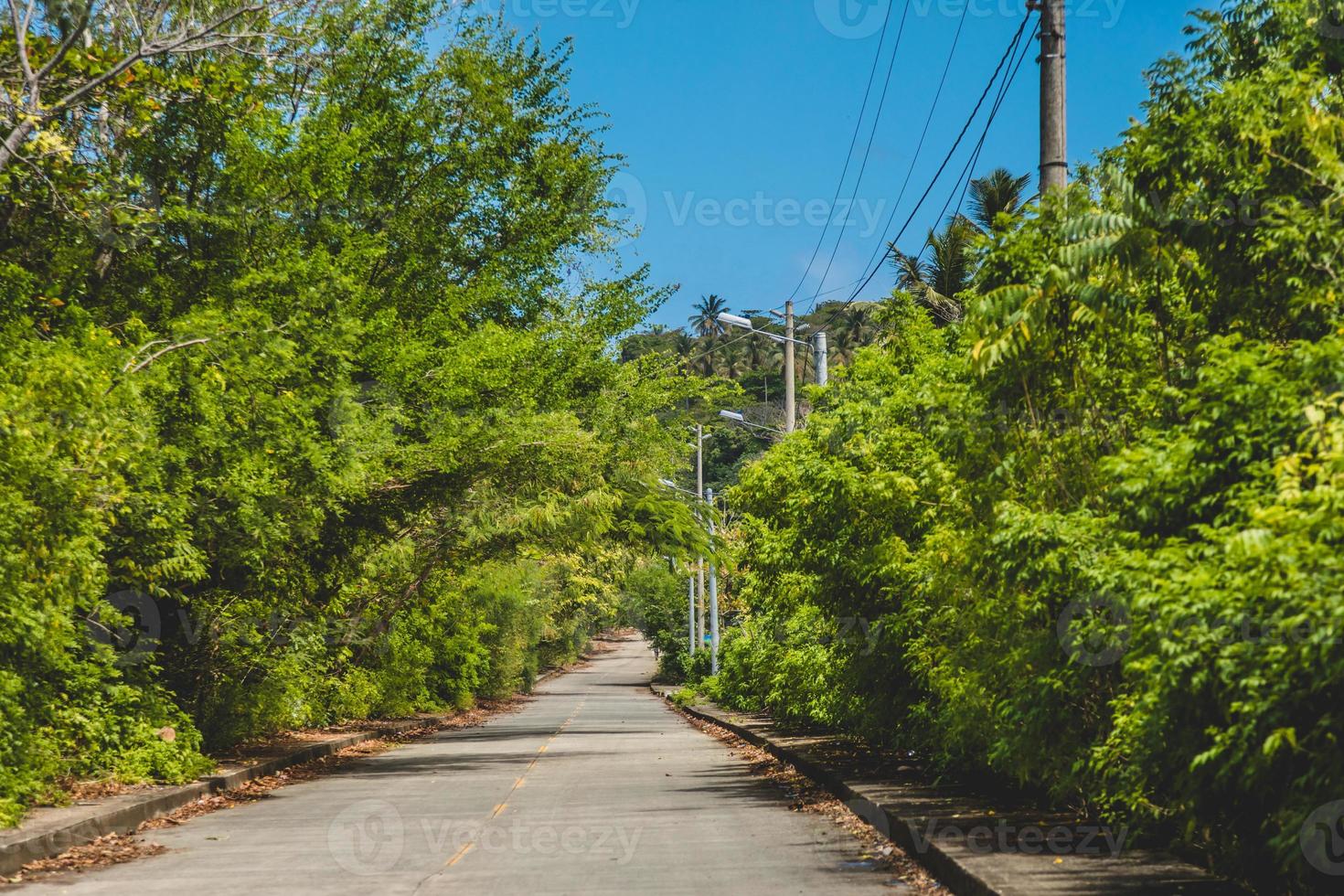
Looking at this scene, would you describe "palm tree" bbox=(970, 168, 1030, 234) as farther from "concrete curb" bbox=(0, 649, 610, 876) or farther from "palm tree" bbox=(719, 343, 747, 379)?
"palm tree" bbox=(719, 343, 747, 379)

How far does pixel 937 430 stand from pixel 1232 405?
142 inches

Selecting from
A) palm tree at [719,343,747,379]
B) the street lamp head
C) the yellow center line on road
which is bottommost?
the yellow center line on road

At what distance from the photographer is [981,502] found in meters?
10.4

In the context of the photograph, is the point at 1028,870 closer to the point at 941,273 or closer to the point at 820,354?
the point at 820,354

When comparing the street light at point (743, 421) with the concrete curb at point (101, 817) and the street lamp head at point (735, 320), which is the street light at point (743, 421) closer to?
the street lamp head at point (735, 320)

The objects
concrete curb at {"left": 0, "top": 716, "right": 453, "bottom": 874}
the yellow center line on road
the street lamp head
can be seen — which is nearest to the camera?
concrete curb at {"left": 0, "top": 716, "right": 453, "bottom": 874}

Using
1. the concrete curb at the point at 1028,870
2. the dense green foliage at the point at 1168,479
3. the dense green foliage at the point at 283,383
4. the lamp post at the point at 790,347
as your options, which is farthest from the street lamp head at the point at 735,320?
the concrete curb at the point at 1028,870

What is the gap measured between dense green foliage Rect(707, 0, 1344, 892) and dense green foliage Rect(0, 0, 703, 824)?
A: 771cm

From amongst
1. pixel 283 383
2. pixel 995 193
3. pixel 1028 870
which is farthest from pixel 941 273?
pixel 1028 870

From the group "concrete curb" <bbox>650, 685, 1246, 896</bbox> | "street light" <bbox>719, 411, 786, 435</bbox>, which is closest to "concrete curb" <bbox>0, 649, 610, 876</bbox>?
"concrete curb" <bbox>650, 685, 1246, 896</bbox>

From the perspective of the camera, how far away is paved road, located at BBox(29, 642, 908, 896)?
32.9 feet

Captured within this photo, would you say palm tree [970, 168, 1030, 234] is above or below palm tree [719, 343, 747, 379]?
below

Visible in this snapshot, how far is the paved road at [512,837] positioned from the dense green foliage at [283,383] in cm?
200

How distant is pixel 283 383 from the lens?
18.6 meters
